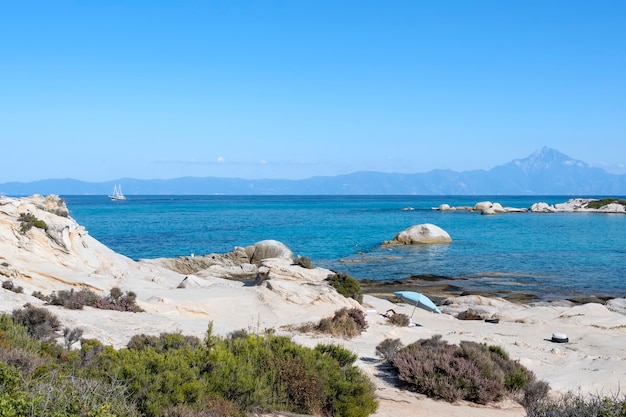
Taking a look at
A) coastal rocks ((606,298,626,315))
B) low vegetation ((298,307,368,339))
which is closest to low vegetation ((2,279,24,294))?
low vegetation ((298,307,368,339))

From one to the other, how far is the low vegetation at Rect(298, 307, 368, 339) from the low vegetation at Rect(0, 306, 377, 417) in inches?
251

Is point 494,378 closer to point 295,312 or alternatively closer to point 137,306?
point 295,312

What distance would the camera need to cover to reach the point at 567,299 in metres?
30.2

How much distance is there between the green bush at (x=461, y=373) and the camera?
10.5 metres

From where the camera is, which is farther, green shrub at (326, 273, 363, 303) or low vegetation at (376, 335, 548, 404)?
green shrub at (326, 273, 363, 303)

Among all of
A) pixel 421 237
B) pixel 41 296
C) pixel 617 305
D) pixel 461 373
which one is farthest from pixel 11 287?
pixel 421 237

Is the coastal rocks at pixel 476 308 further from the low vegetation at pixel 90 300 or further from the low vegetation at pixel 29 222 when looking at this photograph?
the low vegetation at pixel 29 222

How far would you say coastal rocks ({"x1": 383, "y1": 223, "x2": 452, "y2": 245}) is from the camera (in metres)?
61.0

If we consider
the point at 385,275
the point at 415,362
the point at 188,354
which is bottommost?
the point at 385,275

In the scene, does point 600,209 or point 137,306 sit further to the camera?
point 600,209

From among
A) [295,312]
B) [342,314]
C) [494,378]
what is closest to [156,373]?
[494,378]

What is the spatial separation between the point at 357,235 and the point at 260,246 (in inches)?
1106

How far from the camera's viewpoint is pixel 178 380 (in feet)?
24.8

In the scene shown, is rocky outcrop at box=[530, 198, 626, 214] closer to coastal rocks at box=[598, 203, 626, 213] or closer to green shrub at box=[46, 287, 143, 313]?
coastal rocks at box=[598, 203, 626, 213]
